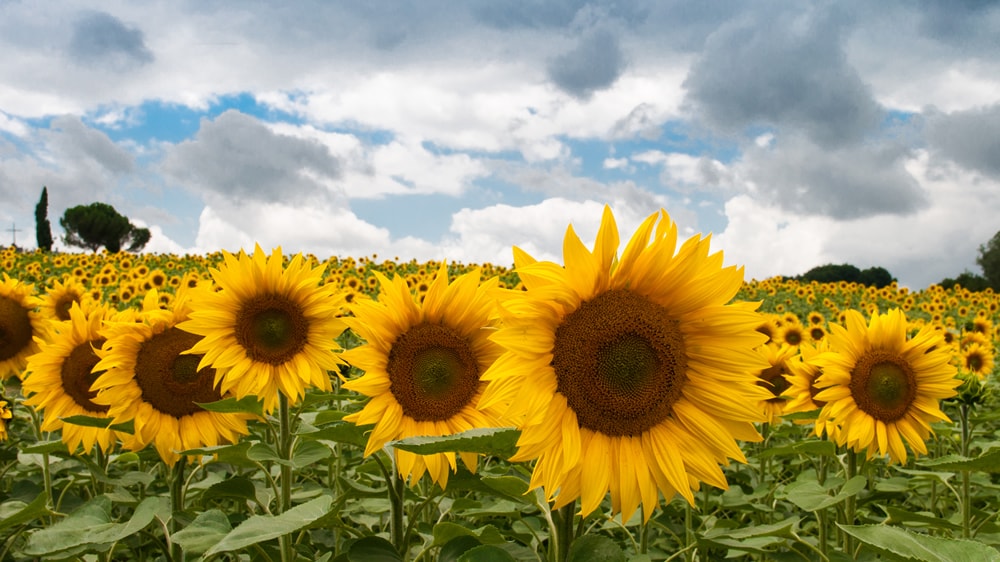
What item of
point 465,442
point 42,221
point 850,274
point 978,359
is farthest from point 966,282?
point 42,221

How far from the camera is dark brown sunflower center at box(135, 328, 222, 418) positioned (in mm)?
3738

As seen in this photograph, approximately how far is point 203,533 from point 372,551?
0.68 meters

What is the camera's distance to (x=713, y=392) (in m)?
2.23

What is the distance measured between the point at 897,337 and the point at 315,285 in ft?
10.5

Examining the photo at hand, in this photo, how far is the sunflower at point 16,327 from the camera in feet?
18.2

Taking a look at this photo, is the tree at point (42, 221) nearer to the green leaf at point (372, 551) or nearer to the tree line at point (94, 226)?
the tree line at point (94, 226)

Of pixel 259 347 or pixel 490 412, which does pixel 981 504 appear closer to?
pixel 490 412

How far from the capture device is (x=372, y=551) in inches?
91.4

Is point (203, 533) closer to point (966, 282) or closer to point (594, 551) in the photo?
point (594, 551)

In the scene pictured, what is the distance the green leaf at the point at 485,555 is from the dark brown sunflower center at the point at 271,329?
6.28 ft

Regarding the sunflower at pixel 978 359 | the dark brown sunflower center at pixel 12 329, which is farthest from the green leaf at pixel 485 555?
the sunflower at pixel 978 359

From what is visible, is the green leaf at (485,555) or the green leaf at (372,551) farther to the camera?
the green leaf at (372,551)

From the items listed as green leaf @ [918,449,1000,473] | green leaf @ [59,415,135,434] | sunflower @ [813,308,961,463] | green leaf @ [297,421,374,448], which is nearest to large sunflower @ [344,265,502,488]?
green leaf @ [297,421,374,448]

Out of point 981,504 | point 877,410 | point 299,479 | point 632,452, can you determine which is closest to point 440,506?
point 632,452
